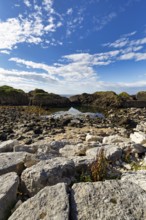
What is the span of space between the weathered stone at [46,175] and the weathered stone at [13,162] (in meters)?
0.93

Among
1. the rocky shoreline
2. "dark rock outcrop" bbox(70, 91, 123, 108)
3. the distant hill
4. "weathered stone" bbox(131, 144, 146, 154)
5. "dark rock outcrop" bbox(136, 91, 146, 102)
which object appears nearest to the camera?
the rocky shoreline

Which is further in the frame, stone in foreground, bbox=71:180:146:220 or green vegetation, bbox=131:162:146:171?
A: green vegetation, bbox=131:162:146:171

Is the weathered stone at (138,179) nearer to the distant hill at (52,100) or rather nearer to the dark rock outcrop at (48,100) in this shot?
the distant hill at (52,100)

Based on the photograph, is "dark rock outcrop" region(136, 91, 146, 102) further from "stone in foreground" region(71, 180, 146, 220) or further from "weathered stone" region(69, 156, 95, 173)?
"stone in foreground" region(71, 180, 146, 220)

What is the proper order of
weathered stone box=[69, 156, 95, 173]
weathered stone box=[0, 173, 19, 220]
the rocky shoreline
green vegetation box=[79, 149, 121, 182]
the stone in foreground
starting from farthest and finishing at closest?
weathered stone box=[69, 156, 95, 173] → green vegetation box=[79, 149, 121, 182] → weathered stone box=[0, 173, 19, 220] → the rocky shoreline → the stone in foreground

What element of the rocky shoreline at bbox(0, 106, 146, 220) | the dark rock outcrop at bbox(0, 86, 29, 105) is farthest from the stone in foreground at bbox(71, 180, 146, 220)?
the dark rock outcrop at bbox(0, 86, 29, 105)

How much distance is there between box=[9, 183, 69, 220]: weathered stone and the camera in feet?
15.4

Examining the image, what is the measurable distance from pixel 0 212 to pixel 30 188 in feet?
3.91

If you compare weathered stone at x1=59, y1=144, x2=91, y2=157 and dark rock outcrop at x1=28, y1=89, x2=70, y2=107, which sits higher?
dark rock outcrop at x1=28, y1=89, x2=70, y2=107

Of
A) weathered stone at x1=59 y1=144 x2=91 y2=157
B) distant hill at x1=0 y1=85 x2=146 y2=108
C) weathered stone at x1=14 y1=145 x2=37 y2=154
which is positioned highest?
distant hill at x1=0 y1=85 x2=146 y2=108

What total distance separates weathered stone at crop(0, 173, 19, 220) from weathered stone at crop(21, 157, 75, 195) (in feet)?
1.33

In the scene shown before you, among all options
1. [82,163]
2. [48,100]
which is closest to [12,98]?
[48,100]

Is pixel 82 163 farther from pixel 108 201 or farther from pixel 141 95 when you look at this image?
pixel 141 95

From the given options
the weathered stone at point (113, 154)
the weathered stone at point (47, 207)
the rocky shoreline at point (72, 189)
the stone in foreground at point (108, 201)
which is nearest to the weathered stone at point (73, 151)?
the rocky shoreline at point (72, 189)
